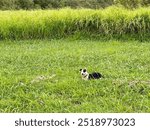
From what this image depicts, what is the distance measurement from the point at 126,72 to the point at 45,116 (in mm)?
2509

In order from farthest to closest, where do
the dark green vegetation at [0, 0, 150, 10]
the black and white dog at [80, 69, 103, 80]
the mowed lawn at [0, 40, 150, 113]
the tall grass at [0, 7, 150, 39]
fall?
the dark green vegetation at [0, 0, 150, 10] → the tall grass at [0, 7, 150, 39] → the black and white dog at [80, 69, 103, 80] → the mowed lawn at [0, 40, 150, 113]

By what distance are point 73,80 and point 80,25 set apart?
15.9 feet

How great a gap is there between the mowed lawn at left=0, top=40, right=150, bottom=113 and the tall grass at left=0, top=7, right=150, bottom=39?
1630 mm

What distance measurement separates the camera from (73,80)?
5.36 m

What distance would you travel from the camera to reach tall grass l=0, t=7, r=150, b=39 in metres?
9.73

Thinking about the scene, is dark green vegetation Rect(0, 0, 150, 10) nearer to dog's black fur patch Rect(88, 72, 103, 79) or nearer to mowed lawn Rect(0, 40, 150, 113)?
mowed lawn Rect(0, 40, 150, 113)

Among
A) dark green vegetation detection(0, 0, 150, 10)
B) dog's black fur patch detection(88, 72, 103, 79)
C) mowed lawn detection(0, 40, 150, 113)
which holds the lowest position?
dark green vegetation detection(0, 0, 150, 10)

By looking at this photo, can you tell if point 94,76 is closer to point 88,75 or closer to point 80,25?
point 88,75

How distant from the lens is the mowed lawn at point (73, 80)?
4.57 m

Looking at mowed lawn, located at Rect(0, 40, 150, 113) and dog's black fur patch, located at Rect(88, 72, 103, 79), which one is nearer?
mowed lawn, located at Rect(0, 40, 150, 113)

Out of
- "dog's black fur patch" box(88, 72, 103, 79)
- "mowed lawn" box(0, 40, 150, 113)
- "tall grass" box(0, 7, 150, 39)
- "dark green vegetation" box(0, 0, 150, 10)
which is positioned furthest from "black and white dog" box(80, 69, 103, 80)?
"dark green vegetation" box(0, 0, 150, 10)

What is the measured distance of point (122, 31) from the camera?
971cm

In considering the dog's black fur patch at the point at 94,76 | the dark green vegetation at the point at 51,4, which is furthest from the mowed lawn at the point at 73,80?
the dark green vegetation at the point at 51,4

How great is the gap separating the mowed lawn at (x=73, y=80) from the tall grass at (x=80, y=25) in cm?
163
